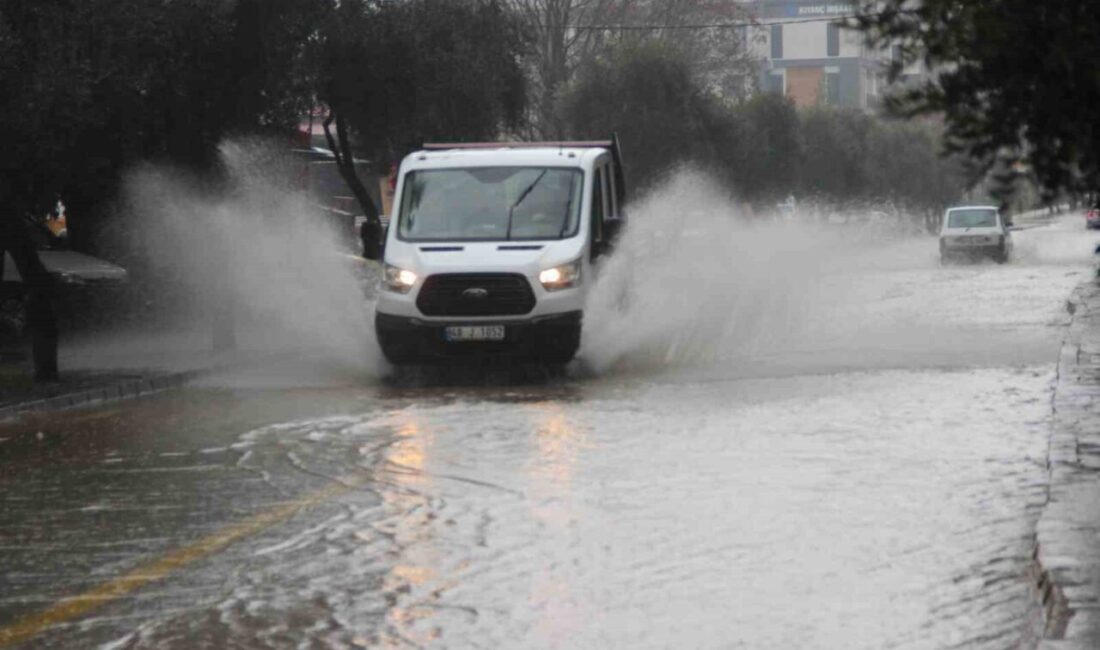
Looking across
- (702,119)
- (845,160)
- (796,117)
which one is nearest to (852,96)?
(845,160)

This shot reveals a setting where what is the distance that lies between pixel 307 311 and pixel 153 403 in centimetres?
701

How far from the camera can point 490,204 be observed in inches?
798

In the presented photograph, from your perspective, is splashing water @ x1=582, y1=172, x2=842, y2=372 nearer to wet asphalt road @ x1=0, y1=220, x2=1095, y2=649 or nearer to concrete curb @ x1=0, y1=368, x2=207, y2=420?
wet asphalt road @ x1=0, y1=220, x2=1095, y2=649

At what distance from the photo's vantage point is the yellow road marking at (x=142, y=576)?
25.4 feet

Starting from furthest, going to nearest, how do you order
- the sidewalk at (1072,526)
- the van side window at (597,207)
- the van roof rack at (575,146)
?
the van roof rack at (575,146)
the van side window at (597,207)
the sidewalk at (1072,526)

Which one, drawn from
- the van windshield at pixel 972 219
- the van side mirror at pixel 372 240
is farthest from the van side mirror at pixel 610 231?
the van windshield at pixel 972 219

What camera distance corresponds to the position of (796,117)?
Result: 257 ft

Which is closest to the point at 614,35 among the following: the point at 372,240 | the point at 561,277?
the point at 372,240

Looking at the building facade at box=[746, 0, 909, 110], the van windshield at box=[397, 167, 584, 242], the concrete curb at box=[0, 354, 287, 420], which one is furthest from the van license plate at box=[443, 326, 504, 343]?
the building facade at box=[746, 0, 909, 110]

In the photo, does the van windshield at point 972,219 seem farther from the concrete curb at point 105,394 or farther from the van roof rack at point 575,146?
the concrete curb at point 105,394

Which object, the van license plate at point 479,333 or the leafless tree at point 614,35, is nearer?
the van license plate at point 479,333

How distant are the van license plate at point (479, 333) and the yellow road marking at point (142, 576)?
7.64m

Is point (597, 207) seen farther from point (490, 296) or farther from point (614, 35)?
point (614, 35)

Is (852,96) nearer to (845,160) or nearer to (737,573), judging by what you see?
(845,160)
